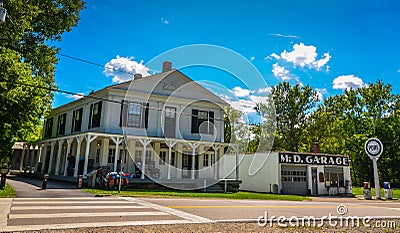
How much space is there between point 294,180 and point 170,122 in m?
11.9

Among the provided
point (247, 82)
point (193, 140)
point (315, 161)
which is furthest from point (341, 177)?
point (247, 82)

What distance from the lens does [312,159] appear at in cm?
2636

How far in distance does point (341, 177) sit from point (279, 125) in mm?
14379

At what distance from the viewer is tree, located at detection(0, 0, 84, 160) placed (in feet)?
44.8

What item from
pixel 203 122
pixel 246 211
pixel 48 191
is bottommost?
pixel 246 211

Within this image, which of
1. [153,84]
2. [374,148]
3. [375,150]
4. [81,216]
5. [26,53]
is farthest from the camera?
[374,148]

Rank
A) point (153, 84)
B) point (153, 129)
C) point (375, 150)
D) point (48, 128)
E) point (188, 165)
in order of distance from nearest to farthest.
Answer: point (153, 129) < point (153, 84) < point (188, 165) < point (375, 150) < point (48, 128)

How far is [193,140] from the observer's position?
2142 centimetres

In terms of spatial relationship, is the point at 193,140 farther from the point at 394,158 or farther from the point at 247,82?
the point at 394,158

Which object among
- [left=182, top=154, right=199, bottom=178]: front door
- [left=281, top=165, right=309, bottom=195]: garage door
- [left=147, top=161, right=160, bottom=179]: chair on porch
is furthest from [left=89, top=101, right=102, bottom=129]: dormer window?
[left=281, top=165, right=309, bottom=195]: garage door

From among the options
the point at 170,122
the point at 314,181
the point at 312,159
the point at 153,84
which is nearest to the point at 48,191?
the point at 170,122

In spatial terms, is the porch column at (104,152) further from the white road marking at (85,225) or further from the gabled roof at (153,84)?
the white road marking at (85,225)

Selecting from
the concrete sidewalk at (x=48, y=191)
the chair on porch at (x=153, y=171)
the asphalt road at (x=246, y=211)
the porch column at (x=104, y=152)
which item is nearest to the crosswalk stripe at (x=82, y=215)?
the asphalt road at (x=246, y=211)

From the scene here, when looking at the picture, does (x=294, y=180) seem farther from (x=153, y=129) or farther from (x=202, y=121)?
(x=153, y=129)
